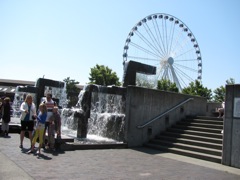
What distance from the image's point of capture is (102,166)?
7.43 meters

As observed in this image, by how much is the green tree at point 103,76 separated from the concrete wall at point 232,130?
126ft

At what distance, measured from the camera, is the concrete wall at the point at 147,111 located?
11820 mm

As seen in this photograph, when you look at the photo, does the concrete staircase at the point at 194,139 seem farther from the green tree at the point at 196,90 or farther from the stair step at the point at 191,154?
the green tree at the point at 196,90

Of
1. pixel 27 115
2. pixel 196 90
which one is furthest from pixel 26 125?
pixel 196 90

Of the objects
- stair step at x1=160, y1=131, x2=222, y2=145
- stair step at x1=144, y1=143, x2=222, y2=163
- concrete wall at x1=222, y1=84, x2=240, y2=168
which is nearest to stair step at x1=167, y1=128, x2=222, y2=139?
stair step at x1=160, y1=131, x2=222, y2=145

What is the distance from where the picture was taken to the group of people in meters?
8.63

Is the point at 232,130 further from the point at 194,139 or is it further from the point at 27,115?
the point at 27,115

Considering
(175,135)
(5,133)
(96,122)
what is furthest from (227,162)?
(5,133)

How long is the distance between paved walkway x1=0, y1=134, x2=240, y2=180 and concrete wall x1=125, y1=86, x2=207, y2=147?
2.09m

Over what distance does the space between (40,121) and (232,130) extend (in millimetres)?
5957

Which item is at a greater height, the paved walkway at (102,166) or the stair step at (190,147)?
the stair step at (190,147)

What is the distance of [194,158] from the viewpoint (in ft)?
32.4

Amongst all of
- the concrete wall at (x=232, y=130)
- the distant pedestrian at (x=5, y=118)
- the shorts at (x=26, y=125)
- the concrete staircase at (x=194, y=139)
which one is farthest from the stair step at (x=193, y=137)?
the distant pedestrian at (x=5, y=118)

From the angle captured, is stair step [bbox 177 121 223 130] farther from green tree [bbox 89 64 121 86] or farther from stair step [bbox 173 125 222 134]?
green tree [bbox 89 64 121 86]
